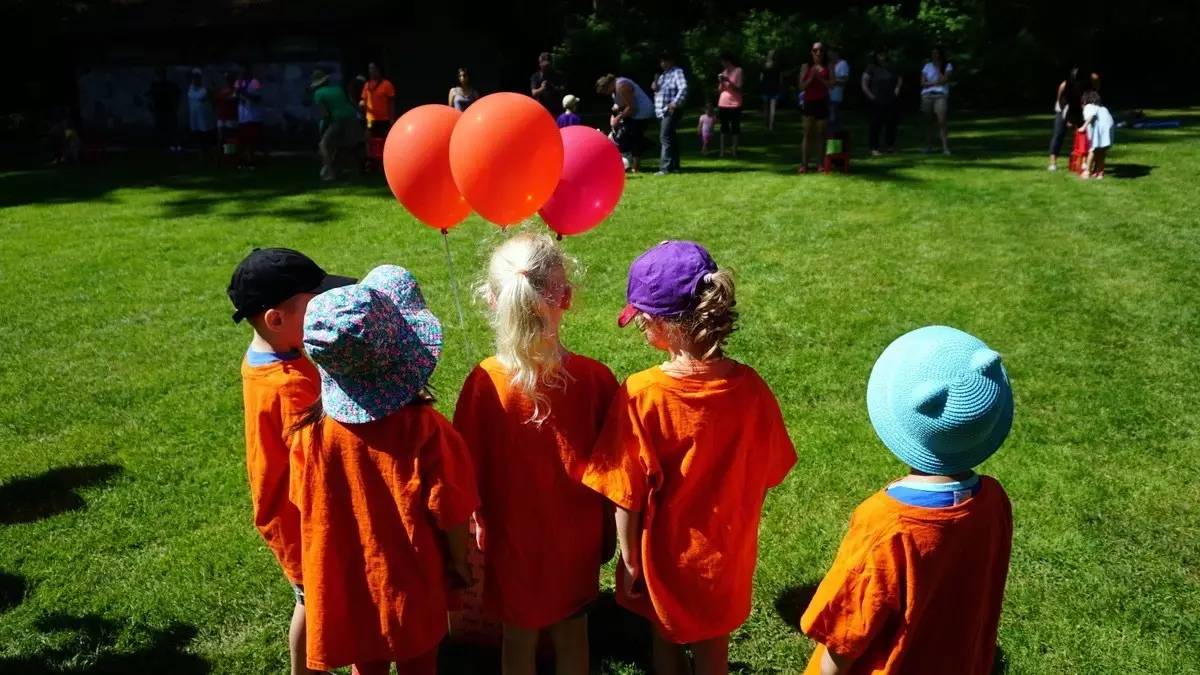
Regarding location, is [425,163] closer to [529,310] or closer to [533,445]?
[529,310]

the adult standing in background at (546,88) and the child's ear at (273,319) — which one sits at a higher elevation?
the adult standing in background at (546,88)

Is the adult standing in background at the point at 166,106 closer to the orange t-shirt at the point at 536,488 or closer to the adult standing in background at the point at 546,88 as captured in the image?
the adult standing in background at the point at 546,88

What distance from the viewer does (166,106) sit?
60.3 ft

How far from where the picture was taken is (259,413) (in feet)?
9.07

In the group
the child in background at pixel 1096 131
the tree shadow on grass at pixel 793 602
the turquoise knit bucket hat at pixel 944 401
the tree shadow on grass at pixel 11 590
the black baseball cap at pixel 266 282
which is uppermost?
the child in background at pixel 1096 131

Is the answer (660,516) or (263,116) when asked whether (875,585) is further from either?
(263,116)

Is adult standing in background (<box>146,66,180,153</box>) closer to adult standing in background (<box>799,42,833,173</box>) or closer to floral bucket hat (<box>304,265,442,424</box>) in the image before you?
adult standing in background (<box>799,42,833,173</box>)

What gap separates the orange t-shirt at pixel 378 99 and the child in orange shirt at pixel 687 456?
12927mm

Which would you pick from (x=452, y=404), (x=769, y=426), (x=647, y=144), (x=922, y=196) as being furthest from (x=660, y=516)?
(x=647, y=144)

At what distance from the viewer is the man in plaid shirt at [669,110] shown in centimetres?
1297

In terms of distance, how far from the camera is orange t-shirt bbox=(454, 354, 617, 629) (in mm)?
2738

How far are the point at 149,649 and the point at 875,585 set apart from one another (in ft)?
9.68

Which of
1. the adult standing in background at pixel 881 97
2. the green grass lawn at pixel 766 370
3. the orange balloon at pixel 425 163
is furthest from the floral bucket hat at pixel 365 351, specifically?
the adult standing in background at pixel 881 97

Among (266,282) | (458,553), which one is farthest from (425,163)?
(458,553)
